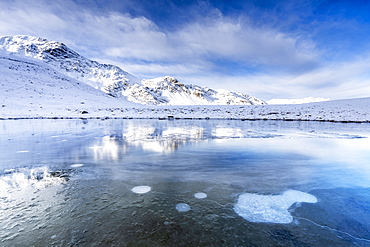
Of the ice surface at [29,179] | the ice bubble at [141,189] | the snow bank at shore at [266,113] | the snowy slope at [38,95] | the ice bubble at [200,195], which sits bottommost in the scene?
the ice bubble at [200,195]

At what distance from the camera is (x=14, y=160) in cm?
499

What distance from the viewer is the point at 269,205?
8.86ft

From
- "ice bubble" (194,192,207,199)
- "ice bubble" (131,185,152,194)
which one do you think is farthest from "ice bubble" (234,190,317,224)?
"ice bubble" (131,185,152,194)

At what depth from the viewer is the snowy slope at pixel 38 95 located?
1463 inches

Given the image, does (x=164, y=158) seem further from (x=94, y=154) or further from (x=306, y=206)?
(x=306, y=206)

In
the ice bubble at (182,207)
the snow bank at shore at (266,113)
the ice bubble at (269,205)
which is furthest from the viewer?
the snow bank at shore at (266,113)

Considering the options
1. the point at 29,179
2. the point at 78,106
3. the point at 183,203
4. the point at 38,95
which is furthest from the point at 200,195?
the point at 38,95

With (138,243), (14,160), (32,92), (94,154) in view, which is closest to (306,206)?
(138,243)

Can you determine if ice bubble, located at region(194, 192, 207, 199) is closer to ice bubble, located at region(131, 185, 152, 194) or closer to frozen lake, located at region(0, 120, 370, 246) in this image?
frozen lake, located at region(0, 120, 370, 246)

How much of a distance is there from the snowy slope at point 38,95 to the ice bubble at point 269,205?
121ft

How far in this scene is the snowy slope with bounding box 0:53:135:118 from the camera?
1463 inches

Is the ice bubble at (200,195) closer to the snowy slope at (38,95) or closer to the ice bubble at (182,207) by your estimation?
the ice bubble at (182,207)

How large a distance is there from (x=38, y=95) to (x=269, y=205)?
6214cm

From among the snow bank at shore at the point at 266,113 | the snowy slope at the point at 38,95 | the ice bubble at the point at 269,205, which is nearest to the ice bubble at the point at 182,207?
the ice bubble at the point at 269,205
